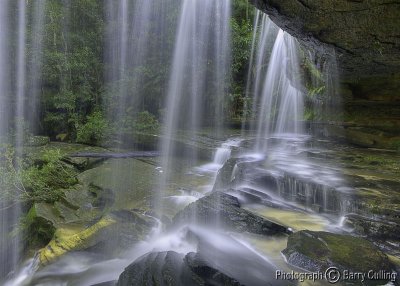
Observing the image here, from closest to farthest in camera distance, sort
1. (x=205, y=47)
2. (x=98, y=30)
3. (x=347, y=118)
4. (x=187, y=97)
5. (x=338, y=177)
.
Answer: (x=338, y=177) < (x=347, y=118) < (x=205, y=47) < (x=187, y=97) < (x=98, y=30)

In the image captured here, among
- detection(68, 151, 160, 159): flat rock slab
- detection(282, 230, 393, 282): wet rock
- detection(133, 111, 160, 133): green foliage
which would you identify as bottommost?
detection(282, 230, 393, 282): wet rock

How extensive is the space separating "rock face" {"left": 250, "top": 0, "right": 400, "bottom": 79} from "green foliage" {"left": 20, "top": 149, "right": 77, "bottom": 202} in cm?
736

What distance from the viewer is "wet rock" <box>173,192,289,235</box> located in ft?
20.0

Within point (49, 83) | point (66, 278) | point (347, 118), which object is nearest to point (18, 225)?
point (66, 278)

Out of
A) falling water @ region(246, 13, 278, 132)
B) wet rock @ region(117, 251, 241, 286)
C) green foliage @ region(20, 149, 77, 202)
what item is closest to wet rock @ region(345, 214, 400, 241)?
wet rock @ region(117, 251, 241, 286)

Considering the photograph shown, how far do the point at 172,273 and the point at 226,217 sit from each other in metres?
2.38

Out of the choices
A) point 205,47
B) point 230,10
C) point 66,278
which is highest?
point 230,10

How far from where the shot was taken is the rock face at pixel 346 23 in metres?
5.04

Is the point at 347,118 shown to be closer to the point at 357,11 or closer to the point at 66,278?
the point at 357,11

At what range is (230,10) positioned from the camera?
1695 centimetres

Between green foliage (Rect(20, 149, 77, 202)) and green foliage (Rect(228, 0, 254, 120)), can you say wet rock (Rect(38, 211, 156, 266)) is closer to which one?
green foliage (Rect(20, 149, 77, 202))

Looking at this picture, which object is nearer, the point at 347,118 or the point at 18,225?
the point at 18,225

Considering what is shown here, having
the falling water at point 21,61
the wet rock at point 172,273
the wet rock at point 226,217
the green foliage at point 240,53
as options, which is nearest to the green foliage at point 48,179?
the wet rock at point 226,217

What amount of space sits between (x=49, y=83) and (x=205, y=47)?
9346 mm
